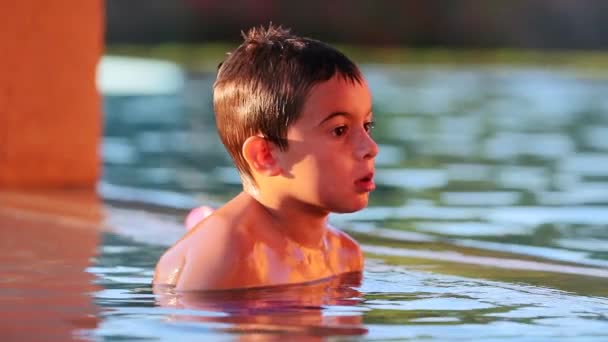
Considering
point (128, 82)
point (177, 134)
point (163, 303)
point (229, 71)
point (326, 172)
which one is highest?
point (128, 82)

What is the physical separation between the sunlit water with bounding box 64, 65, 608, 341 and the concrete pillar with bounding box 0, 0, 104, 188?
36 centimetres

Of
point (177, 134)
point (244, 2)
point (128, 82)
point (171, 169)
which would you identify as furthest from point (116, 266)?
point (244, 2)

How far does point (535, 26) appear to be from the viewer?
28062mm

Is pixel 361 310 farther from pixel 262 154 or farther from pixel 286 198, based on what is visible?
pixel 262 154

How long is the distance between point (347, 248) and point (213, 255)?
723 mm

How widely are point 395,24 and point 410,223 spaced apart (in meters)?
22.9

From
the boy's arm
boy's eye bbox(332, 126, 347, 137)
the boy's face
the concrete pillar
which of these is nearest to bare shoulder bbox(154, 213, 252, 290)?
the boy's arm

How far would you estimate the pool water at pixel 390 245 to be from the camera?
12.0 feet

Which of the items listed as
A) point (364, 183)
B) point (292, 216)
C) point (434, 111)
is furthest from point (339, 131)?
point (434, 111)

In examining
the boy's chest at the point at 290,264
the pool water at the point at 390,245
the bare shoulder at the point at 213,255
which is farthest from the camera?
the boy's chest at the point at 290,264

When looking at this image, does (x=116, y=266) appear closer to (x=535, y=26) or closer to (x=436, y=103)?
(x=436, y=103)

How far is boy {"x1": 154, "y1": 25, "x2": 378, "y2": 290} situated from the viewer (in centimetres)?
411

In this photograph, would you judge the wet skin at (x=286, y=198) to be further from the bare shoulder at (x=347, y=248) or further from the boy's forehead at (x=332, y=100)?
the bare shoulder at (x=347, y=248)

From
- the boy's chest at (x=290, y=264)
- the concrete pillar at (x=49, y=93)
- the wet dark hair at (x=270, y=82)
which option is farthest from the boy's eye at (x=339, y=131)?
the concrete pillar at (x=49, y=93)
